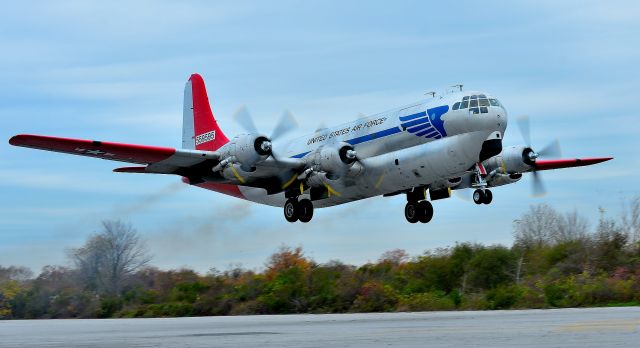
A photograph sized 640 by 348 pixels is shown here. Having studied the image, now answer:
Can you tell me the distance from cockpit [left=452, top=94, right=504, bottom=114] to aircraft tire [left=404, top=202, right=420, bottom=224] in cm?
726

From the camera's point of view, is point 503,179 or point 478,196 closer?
point 478,196

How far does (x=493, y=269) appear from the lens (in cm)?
5266

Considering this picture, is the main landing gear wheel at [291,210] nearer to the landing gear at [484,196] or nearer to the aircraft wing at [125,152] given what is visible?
the aircraft wing at [125,152]

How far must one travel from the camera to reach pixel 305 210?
136ft

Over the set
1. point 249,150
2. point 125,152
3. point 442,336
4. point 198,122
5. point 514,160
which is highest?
point 198,122

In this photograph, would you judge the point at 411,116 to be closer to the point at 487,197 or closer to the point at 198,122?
the point at 487,197

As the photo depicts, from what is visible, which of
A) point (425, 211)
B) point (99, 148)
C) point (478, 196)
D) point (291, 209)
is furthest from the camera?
point (425, 211)

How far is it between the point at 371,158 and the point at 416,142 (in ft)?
7.58

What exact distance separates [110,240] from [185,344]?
3000cm

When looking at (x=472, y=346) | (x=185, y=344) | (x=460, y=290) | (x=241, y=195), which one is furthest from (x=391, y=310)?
(x=472, y=346)

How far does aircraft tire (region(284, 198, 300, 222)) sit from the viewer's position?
4156cm

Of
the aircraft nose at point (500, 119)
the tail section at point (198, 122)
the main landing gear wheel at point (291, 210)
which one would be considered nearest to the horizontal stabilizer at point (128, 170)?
the tail section at point (198, 122)

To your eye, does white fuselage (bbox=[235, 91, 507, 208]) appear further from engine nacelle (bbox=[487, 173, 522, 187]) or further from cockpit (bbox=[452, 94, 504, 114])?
engine nacelle (bbox=[487, 173, 522, 187])

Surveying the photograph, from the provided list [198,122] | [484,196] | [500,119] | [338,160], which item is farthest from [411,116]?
[198,122]
